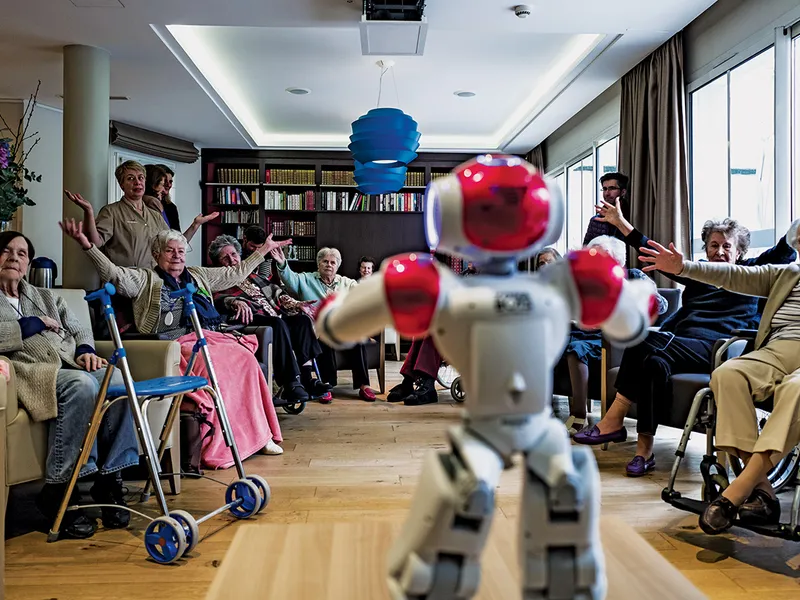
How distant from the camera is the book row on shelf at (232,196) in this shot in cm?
806

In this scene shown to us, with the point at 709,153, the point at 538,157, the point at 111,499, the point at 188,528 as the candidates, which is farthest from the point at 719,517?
the point at 538,157

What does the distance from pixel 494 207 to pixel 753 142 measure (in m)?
3.66

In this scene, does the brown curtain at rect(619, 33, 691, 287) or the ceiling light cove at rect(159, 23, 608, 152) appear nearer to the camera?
the brown curtain at rect(619, 33, 691, 287)

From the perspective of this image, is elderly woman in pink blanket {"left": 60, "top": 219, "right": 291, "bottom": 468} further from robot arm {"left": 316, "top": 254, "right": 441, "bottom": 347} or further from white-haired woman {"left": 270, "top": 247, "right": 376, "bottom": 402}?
robot arm {"left": 316, "top": 254, "right": 441, "bottom": 347}

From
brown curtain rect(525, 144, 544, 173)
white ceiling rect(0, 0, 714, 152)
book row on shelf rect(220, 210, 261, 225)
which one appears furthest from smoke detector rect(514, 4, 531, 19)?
book row on shelf rect(220, 210, 261, 225)

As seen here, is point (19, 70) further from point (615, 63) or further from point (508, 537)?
point (508, 537)

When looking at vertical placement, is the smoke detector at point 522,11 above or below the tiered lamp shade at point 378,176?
above

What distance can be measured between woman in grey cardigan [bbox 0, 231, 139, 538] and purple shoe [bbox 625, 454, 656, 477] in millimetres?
2005

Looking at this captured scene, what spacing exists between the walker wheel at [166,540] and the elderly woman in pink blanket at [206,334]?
0.97 metres

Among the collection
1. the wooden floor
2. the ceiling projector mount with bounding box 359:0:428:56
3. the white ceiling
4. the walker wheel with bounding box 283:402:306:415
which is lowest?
the wooden floor

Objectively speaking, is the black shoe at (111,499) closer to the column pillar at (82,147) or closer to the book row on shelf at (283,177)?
the column pillar at (82,147)

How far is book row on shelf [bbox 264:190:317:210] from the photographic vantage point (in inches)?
318

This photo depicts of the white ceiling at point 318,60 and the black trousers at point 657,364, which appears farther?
the white ceiling at point 318,60

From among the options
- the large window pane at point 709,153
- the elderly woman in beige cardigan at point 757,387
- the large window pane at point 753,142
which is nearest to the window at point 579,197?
the large window pane at point 709,153
